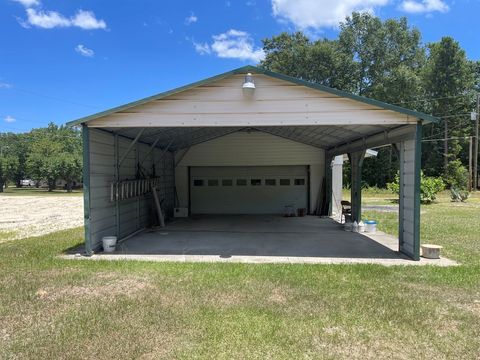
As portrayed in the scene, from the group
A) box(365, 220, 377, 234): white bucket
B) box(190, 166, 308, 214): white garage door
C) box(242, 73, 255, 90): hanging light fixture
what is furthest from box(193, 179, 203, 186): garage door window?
box(242, 73, 255, 90): hanging light fixture

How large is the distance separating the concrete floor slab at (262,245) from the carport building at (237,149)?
606 mm

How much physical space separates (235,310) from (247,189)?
36.1 feet

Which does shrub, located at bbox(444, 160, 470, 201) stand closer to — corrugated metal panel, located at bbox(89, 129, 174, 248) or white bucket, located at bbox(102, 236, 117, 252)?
corrugated metal panel, located at bbox(89, 129, 174, 248)

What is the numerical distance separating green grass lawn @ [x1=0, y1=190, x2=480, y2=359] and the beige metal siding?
2.58 m

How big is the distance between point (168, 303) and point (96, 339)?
1.08 metres

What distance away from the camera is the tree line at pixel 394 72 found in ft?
105

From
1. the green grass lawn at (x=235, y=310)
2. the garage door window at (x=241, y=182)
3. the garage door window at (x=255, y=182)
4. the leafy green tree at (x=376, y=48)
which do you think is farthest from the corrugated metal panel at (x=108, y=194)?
the leafy green tree at (x=376, y=48)

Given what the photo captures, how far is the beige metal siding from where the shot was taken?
7.16m

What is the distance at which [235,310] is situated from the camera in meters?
4.50

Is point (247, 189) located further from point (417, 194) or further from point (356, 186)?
point (417, 194)

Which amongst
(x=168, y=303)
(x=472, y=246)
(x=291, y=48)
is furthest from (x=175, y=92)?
(x=291, y=48)

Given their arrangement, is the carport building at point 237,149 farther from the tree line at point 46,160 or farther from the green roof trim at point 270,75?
the tree line at point 46,160

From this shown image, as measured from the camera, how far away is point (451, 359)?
3.40m

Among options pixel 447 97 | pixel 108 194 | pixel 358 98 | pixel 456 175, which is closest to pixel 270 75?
pixel 358 98
